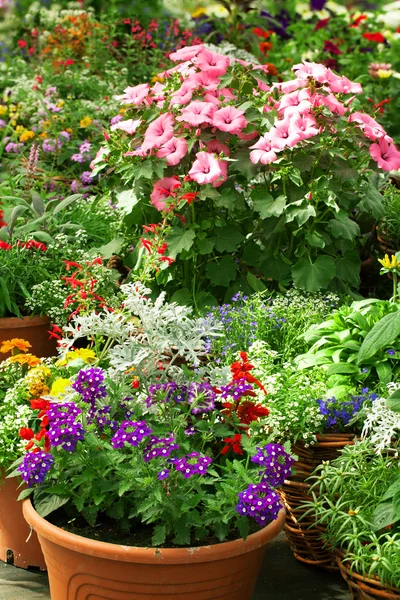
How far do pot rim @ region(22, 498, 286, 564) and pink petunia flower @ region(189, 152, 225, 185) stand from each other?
1.49 metres

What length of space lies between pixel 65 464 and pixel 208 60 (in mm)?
1915

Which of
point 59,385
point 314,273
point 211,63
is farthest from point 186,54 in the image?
point 59,385

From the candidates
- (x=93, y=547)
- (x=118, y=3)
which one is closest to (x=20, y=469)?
(x=93, y=547)

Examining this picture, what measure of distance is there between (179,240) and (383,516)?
1.49m

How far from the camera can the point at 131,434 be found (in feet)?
7.25

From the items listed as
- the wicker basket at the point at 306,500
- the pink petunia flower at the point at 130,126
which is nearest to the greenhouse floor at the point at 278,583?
the wicker basket at the point at 306,500

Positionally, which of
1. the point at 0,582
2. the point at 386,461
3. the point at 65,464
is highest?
the point at 65,464

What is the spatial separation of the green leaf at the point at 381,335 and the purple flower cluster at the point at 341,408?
0.40ft

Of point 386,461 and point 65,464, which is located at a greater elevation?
point 65,464

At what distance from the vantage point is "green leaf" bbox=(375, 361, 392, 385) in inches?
108

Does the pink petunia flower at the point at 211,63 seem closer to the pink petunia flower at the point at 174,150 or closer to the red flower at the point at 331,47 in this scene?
the pink petunia flower at the point at 174,150

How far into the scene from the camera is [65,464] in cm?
237

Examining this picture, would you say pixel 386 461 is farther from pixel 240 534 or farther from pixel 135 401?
pixel 135 401

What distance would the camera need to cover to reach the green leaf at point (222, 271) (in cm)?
360
